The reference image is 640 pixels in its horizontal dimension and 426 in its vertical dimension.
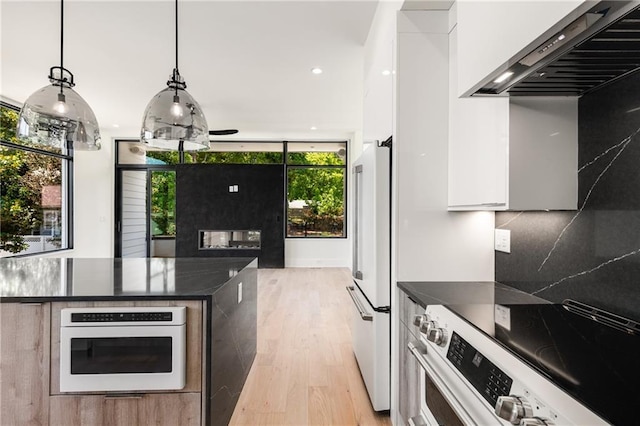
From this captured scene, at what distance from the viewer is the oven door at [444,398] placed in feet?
3.30

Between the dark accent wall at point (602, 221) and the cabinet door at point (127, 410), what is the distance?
1716 mm

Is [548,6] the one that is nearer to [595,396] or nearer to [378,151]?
[595,396]

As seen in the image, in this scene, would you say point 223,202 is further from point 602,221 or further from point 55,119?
point 602,221

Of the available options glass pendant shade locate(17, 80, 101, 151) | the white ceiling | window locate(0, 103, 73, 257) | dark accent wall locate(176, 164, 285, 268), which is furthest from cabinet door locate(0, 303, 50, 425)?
dark accent wall locate(176, 164, 285, 268)

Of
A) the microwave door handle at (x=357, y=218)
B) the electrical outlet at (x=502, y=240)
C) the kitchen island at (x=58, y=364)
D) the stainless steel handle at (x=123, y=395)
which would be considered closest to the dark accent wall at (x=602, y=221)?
the electrical outlet at (x=502, y=240)

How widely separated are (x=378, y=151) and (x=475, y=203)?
0.68 meters

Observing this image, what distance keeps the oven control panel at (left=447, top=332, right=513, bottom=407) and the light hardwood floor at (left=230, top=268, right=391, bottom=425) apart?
1.24 meters

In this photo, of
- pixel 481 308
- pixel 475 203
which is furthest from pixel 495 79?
pixel 481 308

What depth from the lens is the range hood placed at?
803 mm

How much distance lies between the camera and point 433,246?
204cm

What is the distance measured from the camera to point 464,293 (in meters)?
1.73

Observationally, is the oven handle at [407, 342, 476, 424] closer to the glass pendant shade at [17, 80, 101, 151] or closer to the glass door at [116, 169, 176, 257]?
the glass pendant shade at [17, 80, 101, 151]

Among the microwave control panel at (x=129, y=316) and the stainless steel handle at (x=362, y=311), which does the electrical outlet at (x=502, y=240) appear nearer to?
the stainless steel handle at (x=362, y=311)

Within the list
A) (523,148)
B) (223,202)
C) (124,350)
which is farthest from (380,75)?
(223,202)
